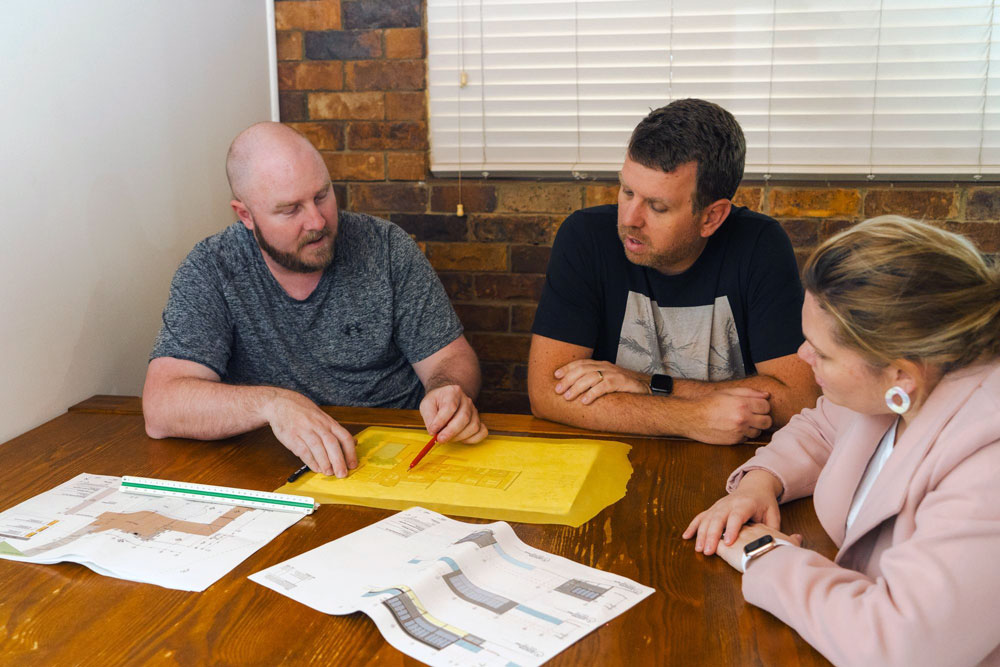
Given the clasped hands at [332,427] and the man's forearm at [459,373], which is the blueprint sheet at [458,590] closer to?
the clasped hands at [332,427]

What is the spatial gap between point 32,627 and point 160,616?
5.9 inches

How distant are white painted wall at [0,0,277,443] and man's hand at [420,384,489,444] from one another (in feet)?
2.87

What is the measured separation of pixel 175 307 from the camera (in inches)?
74.6

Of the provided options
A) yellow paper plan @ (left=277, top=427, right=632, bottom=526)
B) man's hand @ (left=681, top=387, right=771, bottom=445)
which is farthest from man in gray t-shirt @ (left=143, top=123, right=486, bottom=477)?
man's hand @ (left=681, top=387, right=771, bottom=445)

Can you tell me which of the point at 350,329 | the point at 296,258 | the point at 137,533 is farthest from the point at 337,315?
the point at 137,533

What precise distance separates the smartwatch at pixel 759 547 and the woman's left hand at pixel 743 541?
0.02 metres

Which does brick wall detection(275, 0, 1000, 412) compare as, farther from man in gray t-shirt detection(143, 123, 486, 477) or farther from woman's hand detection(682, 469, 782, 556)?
woman's hand detection(682, 469, 782, 556)

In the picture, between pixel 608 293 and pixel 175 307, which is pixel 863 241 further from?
pixel 175 307

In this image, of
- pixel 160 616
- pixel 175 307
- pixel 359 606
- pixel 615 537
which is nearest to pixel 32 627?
pixel 160 616

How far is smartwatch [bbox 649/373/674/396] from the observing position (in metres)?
1.78

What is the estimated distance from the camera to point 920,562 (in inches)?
34.7

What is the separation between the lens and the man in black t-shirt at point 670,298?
1.75 meters

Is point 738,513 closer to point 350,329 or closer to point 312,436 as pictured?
point 312,436

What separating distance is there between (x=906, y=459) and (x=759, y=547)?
8.5 inches
